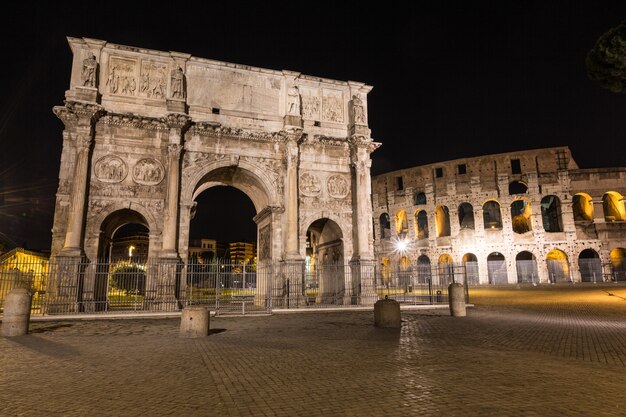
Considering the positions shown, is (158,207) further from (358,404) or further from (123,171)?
(358,404)

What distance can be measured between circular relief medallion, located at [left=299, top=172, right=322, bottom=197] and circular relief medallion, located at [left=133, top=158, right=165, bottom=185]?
22.6 ft

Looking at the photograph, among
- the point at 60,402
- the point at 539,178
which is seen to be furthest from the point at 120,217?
the point at 539,178

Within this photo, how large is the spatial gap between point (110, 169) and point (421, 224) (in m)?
34.6

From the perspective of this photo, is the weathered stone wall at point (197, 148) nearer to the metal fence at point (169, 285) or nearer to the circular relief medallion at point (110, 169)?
the circular relief medallion at point (110, 169)

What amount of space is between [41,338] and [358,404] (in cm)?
871

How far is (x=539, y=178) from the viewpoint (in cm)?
3759

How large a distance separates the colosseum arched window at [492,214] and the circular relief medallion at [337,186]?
28.0m

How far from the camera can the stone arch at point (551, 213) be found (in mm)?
37966

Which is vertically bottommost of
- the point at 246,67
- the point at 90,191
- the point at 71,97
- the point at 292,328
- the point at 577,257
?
the point at 292,328

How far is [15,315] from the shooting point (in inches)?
378

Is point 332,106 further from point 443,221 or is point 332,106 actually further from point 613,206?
point 613,206

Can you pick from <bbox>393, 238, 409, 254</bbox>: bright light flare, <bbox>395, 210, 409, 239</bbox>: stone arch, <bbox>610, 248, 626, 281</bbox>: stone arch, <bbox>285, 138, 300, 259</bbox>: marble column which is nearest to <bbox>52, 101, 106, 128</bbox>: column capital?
<bbox>285, 138, 300, 259</bbox>: marble column

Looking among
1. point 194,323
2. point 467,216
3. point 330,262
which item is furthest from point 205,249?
point 194,323

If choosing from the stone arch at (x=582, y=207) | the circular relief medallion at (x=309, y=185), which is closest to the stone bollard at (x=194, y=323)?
the circular relief medallion at (x=309, y=185)
